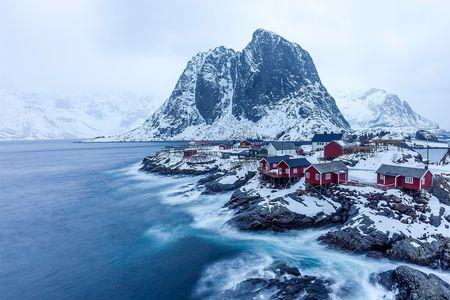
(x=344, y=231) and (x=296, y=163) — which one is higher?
(x=296, y=163)

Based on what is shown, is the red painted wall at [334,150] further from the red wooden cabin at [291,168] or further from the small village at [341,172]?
the red wooden cabin at [291,168]

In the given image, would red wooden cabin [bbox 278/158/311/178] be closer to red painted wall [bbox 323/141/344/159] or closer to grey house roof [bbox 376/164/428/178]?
grey house roof [bbox 376/164/428/178]

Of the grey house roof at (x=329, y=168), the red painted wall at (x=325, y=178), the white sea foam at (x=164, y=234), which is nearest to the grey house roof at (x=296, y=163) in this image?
the red painted wall at (x=325, y=178)

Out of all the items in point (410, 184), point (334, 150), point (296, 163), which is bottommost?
point (410, 184)

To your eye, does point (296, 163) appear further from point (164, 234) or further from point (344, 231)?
point (164, 234)

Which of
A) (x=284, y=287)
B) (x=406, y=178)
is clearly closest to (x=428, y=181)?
(x=406, y=178)

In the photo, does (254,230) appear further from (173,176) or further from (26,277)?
(173,176)

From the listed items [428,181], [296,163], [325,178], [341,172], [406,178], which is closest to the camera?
[406,178]

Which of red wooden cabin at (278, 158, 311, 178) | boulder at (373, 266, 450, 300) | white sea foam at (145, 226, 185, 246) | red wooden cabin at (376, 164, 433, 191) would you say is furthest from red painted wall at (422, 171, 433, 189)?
white sea foam at (145, 226, 185, 246)
